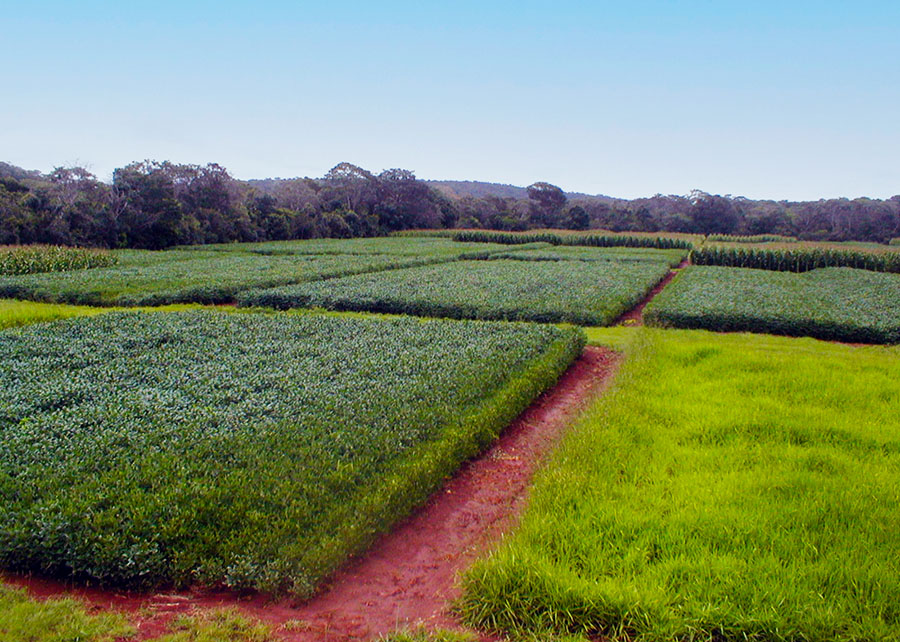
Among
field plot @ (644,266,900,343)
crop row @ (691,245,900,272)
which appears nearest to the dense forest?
crop row @ (691,245,900,272)

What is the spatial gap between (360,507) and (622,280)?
1838cm

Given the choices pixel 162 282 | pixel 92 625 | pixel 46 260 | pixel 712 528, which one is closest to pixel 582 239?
pixel 46 260

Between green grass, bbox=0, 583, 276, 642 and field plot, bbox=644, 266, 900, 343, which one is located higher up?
field plot, bbox=644, 266, 900, 343

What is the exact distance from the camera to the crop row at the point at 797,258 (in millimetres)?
33656

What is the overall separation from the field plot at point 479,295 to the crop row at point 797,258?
53.0 feet

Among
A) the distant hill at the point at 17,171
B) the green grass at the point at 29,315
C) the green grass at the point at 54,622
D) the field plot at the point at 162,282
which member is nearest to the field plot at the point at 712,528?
the green grass at the point at 54,622

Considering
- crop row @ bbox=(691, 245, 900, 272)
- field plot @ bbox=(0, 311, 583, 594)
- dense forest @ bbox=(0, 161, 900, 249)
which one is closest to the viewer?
field plot @ bbox=(0, 311, 583, 594)

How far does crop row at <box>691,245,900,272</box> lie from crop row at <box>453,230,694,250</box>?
14.4 metres

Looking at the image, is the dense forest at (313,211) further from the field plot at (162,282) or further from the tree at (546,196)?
the field plot at (162,282)

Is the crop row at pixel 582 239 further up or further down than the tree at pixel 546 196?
further down

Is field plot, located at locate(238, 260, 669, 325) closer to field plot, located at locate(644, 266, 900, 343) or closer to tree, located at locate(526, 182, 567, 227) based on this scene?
field plot, located at locate(644, 266, 900, 343)

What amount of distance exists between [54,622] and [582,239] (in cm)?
5348

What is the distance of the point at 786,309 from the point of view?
15320 millimetres

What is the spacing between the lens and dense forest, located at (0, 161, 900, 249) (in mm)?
34438
